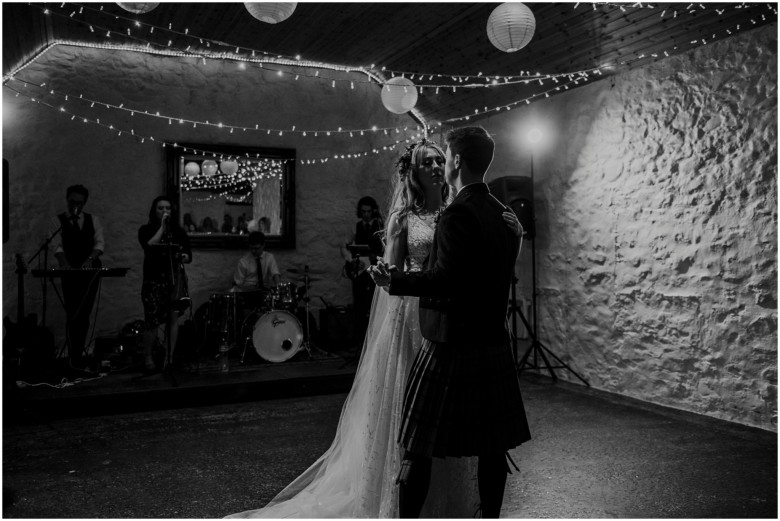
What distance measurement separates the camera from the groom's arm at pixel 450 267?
1.88 m

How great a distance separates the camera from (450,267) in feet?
6.16

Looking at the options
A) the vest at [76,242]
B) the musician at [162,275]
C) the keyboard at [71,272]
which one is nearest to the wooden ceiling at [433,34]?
the vest at [76,242]

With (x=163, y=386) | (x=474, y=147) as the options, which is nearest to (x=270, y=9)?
Result: (x=474, y=147)

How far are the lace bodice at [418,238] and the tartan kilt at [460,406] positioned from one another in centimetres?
70

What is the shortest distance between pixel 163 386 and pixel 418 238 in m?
3.39

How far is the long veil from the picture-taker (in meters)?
2.49

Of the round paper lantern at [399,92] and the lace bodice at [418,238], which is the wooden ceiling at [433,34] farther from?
the lace bodice at [418,238]

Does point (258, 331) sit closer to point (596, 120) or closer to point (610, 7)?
point (596, 120)

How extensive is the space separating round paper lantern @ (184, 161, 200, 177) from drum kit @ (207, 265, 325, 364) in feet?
5.41

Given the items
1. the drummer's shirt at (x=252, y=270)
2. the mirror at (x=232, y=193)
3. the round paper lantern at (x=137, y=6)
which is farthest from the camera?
the mirror at (x=232, y=193)

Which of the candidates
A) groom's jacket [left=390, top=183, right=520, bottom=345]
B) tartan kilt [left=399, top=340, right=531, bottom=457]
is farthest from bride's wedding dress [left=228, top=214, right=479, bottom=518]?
groom's jacket [left=390, top=183, right=520, bottom=345]

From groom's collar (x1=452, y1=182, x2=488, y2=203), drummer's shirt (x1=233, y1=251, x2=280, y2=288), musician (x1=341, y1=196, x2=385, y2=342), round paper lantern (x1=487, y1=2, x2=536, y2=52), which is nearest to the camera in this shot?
groom's collar (x1=452, y1=182, x2=488, y2=203)

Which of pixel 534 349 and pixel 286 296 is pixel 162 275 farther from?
pixel 534 349

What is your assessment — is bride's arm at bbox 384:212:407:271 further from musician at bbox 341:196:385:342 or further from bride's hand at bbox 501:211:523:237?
musician at bbox 341:196:385:342
